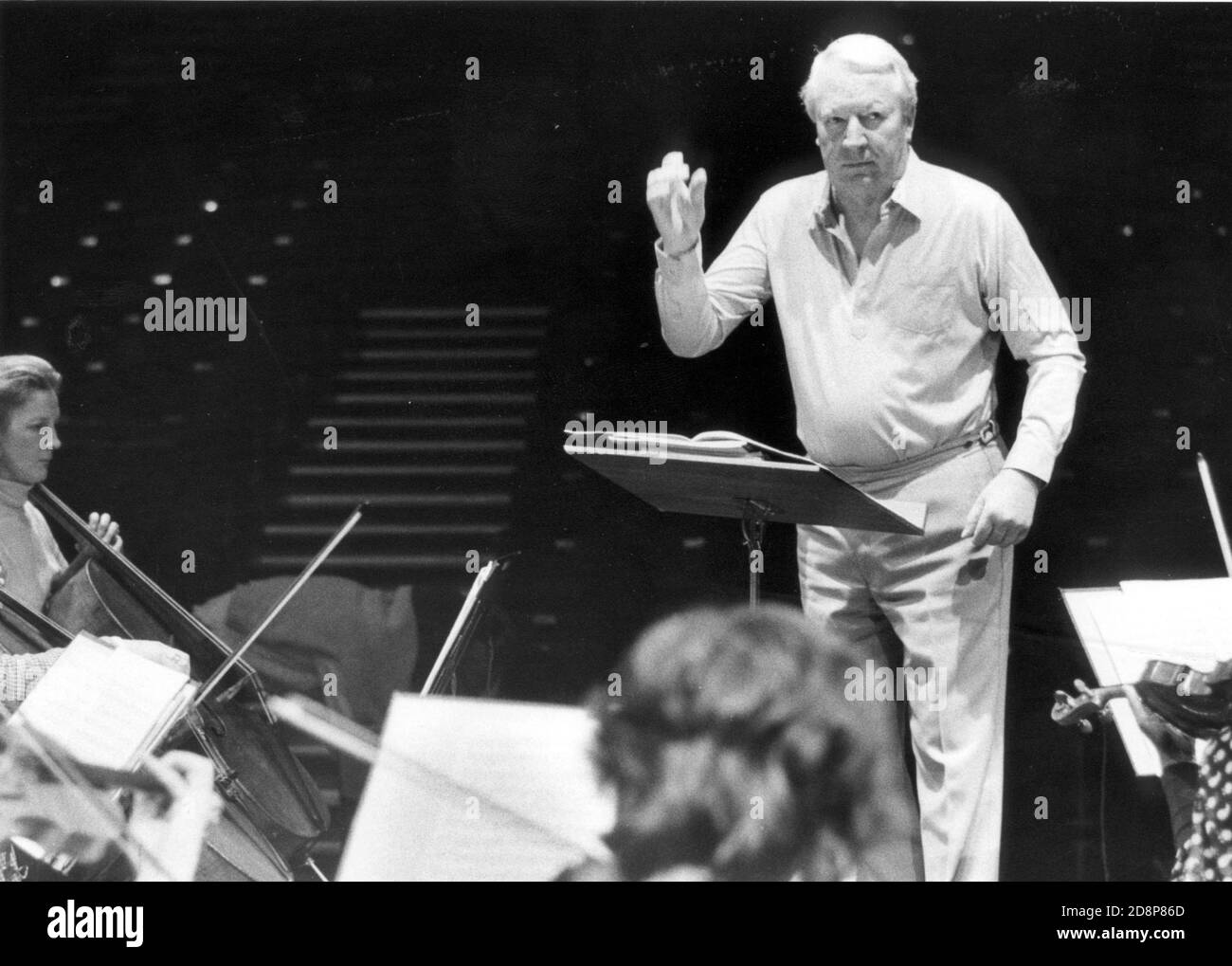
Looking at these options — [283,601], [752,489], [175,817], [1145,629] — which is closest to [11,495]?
[283,601]

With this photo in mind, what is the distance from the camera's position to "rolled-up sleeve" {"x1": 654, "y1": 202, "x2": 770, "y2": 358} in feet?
12.4

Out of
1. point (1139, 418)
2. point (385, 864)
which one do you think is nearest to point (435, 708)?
point (385, 864)

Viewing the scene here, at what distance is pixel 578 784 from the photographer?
3904mm

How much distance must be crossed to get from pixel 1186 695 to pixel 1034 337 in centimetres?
95

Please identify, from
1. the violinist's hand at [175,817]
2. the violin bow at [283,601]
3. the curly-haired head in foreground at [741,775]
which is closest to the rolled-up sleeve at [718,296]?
the curly-haired head in foreground at [741,775]

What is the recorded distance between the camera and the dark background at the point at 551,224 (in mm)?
4074

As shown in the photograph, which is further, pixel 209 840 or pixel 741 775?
pixel 209 840

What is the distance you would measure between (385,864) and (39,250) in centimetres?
179

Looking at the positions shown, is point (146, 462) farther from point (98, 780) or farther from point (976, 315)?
point (976, 315)

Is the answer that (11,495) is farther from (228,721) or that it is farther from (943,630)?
(943,630)

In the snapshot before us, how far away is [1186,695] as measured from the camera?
154 inches

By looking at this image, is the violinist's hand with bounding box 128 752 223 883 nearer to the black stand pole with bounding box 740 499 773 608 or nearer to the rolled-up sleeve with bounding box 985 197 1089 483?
the black stand pole with bounding box 740 499 773 608

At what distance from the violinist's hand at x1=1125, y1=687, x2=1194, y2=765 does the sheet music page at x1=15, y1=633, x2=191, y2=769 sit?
7.59 feet

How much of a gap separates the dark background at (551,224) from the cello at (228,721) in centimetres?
12
